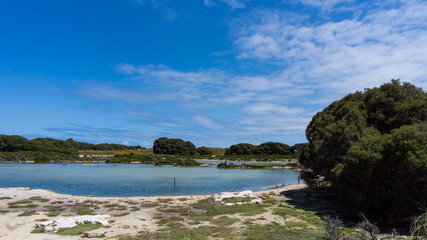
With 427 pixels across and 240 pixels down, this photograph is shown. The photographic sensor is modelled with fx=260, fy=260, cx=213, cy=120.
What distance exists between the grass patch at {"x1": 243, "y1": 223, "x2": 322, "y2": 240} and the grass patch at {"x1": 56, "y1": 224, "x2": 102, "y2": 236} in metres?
7.60

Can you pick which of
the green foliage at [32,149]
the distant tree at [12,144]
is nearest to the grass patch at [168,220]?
the green foliage at [32,149]

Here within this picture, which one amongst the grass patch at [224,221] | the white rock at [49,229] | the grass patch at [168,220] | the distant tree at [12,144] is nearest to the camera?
the white rock at [49,229]

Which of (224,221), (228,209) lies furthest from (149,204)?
(224,221)

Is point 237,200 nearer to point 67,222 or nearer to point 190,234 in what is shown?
point 190,234

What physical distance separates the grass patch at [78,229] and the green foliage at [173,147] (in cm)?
12265

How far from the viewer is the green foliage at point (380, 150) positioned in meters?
13.0

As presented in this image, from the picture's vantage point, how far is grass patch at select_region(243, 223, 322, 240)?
11.5m

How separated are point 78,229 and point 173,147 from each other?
415 ft

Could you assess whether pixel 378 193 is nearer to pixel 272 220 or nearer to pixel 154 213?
pixel 272 220

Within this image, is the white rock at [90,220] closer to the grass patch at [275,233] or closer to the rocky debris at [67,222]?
the rocky debris at [67,222]

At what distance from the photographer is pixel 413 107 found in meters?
17.2

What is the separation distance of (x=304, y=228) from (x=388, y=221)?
16.6 ft

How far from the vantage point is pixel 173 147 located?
453 feet

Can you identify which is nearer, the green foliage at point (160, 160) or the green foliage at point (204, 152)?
the green foliage at point (160, 160)
